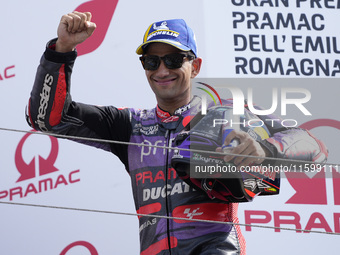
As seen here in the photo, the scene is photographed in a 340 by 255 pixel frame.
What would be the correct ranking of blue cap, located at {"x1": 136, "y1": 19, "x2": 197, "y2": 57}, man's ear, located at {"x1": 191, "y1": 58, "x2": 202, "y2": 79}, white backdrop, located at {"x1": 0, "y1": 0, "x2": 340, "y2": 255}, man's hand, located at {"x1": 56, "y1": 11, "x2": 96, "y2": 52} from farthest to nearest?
white backdrop, located at {"x1": 0, "y1": 0, "x2": 340, "y2": 255}
man's ear, located at {"x1": 191, "y1": 58, "x2": 202, "y2": 79}
blue cap, located at {"x1": 136, "y1": 19, "x2": 197, "y2": 57}
man's hand, located at {"x1": 56, "y1": 11, "x2": 96, "y2": 52}

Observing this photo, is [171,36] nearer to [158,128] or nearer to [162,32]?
[162,32]

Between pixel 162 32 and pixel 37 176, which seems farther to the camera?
pixel 37 176

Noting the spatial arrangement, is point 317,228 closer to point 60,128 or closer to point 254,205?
point 254,205

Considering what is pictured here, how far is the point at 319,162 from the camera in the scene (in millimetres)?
1323

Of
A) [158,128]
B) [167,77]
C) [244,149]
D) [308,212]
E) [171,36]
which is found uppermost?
[171,36]

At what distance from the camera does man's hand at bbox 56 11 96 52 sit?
1.31 m

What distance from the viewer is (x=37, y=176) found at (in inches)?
77.1

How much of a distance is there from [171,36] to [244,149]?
1.43ft

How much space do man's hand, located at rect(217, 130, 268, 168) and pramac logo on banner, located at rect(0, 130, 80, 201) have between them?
88cm

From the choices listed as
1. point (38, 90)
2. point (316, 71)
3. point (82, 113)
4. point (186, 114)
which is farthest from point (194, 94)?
point (316, 71)

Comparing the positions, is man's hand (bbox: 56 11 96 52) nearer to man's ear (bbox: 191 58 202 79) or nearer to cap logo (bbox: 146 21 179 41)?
cap logo (bbox: 146 21 179 41)

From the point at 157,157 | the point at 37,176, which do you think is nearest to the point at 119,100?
the point at 37,176

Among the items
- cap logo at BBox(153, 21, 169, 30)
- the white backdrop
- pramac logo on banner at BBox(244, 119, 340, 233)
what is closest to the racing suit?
cap logo at BBox(153, 21, 169, 30)

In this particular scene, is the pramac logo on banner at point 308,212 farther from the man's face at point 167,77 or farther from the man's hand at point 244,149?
the man's hand at point 244,149
